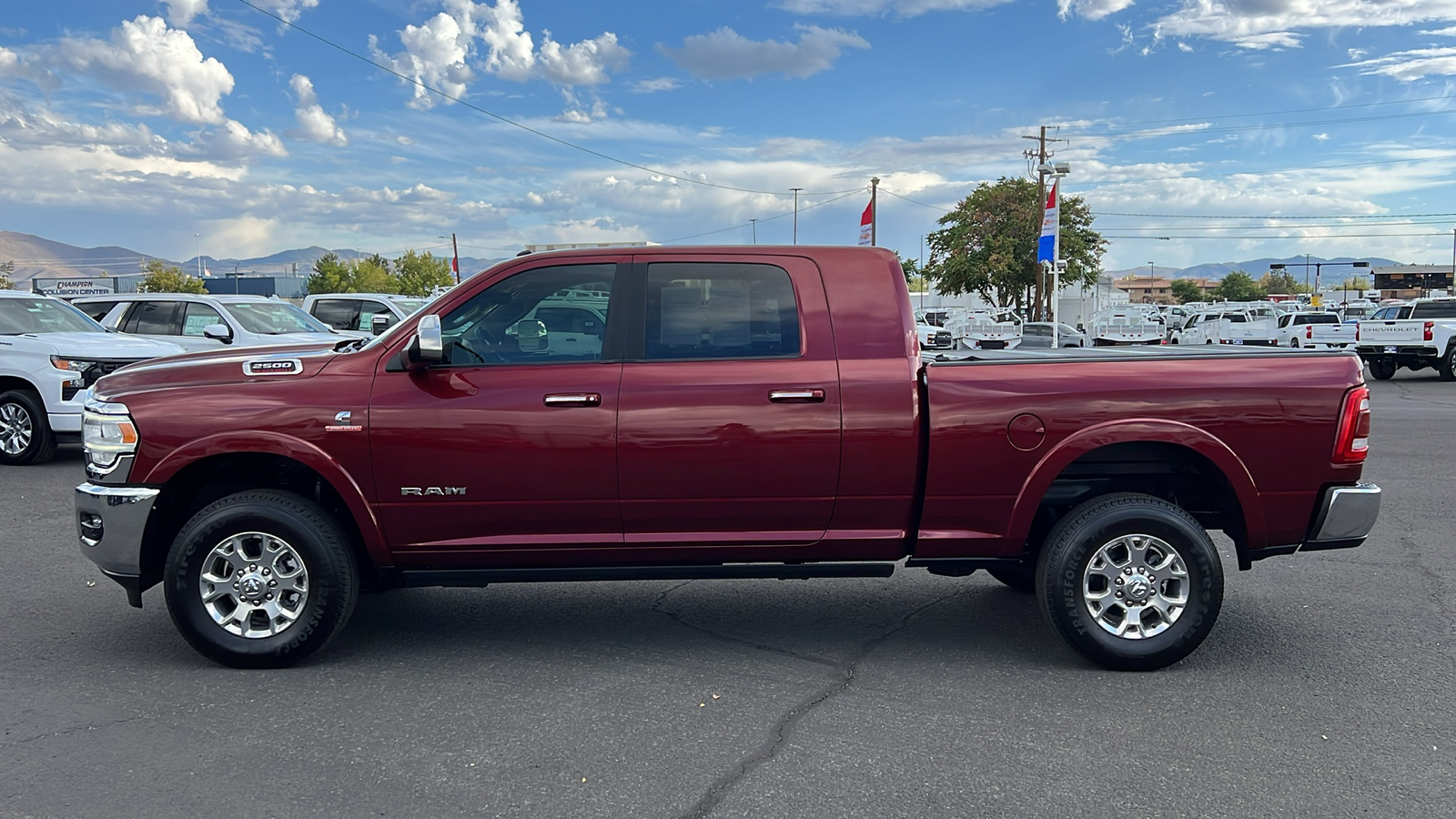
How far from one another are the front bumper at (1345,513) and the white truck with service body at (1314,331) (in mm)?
21581

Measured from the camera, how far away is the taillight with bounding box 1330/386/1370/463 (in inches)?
190

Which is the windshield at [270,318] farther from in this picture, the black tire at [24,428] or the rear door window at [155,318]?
the black tire at [24,428]

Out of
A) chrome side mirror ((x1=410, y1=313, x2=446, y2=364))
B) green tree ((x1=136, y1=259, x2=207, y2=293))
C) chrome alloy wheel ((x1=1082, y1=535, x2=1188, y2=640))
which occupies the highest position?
green tree ((x1=136, y1=259, x2=207, y2=293))

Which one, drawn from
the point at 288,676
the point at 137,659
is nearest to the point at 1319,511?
the point at 288,676

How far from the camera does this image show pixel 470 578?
16.1 ft

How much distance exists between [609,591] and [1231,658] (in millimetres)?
3268

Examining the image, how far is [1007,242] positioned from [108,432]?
59728 mm

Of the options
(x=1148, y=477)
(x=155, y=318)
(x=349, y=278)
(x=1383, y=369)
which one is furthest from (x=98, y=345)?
(x=349, y=278)

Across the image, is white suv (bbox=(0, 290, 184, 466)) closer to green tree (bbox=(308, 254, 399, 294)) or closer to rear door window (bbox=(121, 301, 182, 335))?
rear door window (bbox=(121, 301, 182, 335))

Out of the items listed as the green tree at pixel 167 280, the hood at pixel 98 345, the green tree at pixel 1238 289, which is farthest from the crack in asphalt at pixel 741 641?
the green tree at pixel 1238 289

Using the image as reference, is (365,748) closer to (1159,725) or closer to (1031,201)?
(1159,725)

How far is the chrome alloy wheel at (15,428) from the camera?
11000mm

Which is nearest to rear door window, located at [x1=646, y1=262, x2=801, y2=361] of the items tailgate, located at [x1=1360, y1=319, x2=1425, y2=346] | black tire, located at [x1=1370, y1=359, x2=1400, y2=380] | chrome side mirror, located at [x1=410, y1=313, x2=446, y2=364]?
chrome side mirror, located at [x1=410, y1=313, x2=446, y2=364]

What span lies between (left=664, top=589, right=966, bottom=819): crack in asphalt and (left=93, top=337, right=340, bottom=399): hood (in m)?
2.54
